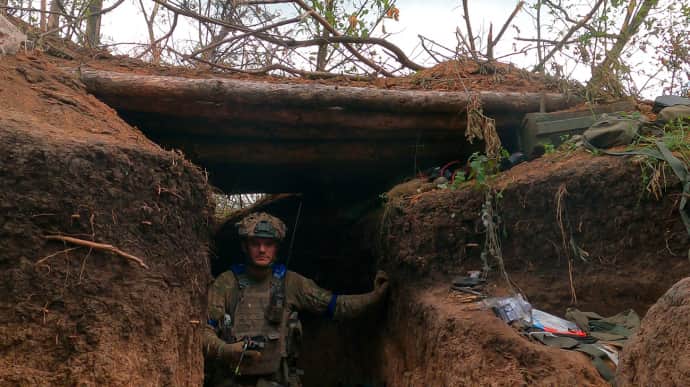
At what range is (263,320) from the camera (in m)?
6.03

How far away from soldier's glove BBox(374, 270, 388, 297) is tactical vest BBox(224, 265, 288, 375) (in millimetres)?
870

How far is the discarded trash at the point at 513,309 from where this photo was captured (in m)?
4.14

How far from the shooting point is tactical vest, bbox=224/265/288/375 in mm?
5824

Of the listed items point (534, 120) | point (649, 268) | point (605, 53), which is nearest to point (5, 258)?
point (649, 268)

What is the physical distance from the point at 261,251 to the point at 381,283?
1.15m

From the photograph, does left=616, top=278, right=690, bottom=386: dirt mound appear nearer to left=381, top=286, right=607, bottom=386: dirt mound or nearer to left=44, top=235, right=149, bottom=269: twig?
left=381, top=286, right=607, bottom=386: dirt mound

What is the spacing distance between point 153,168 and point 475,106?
2717mm

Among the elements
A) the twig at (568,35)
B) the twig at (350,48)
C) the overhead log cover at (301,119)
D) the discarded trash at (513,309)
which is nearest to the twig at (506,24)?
the twig at (568,35)

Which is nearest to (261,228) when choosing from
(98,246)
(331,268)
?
(331,268)

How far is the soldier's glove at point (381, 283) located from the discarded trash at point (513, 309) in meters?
1.56

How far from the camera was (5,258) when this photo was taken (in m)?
3.33

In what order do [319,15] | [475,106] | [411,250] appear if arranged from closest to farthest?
[411,250] → [475,106] → [319,15]

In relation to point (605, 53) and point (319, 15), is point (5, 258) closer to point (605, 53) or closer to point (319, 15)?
point (319, 15)

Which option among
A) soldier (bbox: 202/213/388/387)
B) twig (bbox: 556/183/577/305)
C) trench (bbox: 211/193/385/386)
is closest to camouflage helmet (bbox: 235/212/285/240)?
soldier (bbox: 202/213/388/387)
